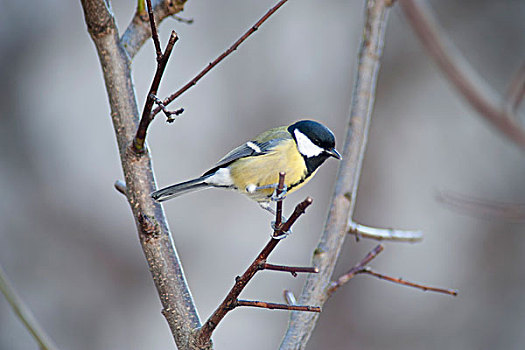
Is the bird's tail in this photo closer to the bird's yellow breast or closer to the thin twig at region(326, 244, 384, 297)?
the bird's yellow breast

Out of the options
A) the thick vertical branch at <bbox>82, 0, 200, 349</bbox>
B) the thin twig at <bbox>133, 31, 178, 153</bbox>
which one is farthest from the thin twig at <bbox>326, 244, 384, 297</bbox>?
the thin twig at <bbox>133, 31, 178, 153</bbox>

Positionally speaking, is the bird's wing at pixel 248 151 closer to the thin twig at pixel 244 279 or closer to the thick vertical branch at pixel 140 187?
the thick vertical branch at pixel 140 187

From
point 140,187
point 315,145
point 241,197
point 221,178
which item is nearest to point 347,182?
point 315,145

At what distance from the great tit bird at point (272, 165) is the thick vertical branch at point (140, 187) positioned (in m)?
0.13

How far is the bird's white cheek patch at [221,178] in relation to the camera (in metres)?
0.88

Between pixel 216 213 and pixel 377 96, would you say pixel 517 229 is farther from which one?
pixel 216 213

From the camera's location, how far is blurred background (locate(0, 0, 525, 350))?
221 centimetres

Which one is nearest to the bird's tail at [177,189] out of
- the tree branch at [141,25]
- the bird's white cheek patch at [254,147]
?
the bird's white cheek patch at [254,147]

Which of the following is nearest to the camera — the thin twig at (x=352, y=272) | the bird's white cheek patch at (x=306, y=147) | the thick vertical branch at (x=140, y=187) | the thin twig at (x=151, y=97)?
the thin twig at (x=151, y=97)

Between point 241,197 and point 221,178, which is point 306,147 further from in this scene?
point 241,197

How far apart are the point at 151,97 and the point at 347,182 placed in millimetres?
469

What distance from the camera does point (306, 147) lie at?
0.90 metres

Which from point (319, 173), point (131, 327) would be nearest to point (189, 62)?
point (319, 173)

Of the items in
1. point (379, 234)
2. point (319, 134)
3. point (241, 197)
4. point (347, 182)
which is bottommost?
point (241, 197)
